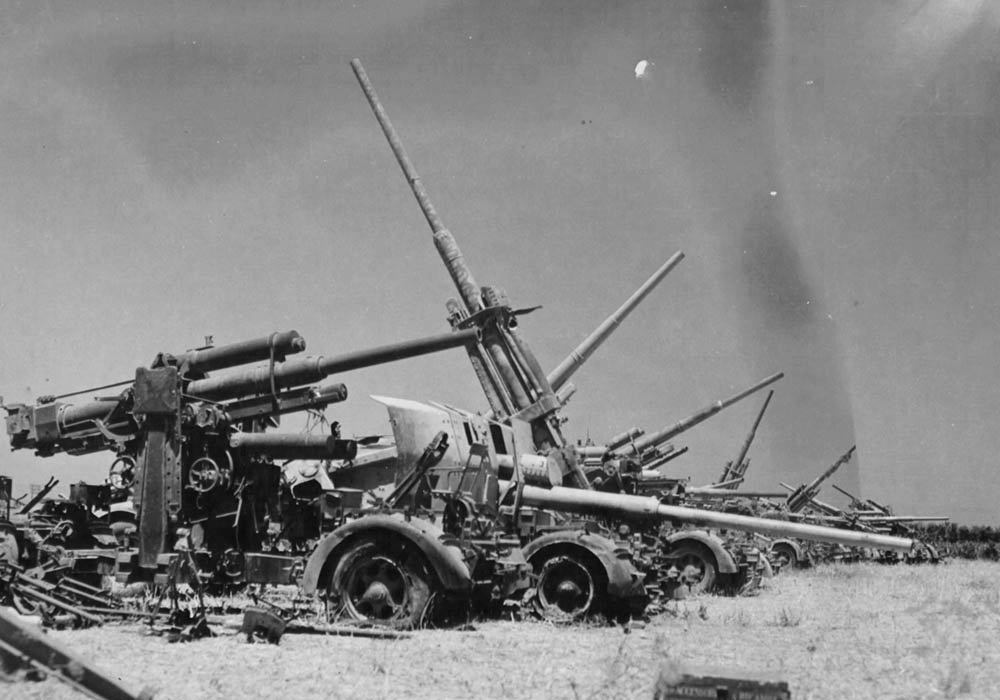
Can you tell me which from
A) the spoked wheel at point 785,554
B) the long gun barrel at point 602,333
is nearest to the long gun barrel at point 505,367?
the long gun barrel at point 602,333

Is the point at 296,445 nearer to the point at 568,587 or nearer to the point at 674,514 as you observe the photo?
the point at 568,587

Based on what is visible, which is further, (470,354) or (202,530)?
(470,354)

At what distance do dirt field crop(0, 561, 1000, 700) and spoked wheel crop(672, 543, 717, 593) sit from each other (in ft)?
13.2

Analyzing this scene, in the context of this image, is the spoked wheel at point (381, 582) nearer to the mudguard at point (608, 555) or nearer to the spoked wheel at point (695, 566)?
the mudguard at point (608, 555)

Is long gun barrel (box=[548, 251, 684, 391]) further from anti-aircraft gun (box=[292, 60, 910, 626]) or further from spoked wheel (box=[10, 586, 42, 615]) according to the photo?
spoked wheel (box=[10, 586, 42, 615])

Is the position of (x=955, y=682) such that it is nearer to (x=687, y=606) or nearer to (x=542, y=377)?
(x=687, y=606)

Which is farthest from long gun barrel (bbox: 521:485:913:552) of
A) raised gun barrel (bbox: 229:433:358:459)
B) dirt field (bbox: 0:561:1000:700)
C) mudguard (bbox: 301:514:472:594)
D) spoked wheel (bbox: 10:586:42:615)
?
spoked wheel (bbox: 10:586:42:615)

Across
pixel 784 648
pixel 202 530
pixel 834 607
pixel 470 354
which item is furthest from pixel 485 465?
pixel 470 354

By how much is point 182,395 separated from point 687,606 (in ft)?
24.3

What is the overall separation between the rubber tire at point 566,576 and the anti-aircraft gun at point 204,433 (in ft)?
8.99

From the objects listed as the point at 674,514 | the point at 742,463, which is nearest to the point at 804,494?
the point at 742,463

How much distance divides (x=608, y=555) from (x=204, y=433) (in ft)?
16.1

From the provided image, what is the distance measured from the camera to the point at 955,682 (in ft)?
24.2

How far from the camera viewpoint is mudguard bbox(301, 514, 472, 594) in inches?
396
